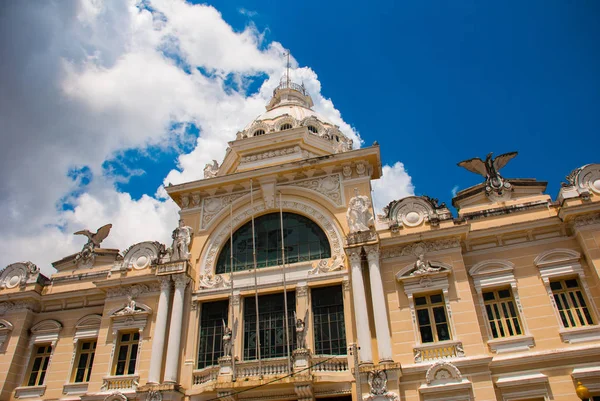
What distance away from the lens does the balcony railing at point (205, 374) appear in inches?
722

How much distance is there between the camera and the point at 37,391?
21000mm

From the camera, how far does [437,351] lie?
55.8ft

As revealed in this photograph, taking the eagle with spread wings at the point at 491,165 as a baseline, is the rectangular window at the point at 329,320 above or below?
below

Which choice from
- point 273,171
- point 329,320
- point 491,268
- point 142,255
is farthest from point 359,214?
point 142,255

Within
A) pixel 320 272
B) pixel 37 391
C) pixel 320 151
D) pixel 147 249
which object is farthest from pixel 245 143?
pixel 37 391

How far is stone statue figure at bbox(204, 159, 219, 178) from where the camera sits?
27047mm

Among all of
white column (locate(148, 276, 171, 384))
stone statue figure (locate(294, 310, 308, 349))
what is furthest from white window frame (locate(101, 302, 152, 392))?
stone statue figure (locate(294, 310, 308, 349))

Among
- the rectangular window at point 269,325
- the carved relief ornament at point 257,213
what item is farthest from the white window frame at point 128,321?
the rectangular window at point 269,325

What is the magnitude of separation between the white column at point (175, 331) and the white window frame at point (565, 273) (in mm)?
14429

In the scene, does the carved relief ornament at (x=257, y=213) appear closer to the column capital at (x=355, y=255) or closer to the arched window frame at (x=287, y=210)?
the arched window frame at (x=287, y=210)

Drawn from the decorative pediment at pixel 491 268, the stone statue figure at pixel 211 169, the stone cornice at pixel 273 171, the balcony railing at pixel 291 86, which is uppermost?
the balcony railing at pixel 291 86

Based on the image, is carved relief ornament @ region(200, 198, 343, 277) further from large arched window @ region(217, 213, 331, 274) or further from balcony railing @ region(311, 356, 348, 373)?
balcony railing @ region(311, 356, 348, 373)

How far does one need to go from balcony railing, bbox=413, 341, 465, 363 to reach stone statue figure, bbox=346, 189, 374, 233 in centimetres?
507

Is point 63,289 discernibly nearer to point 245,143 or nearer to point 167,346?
point 167,346
